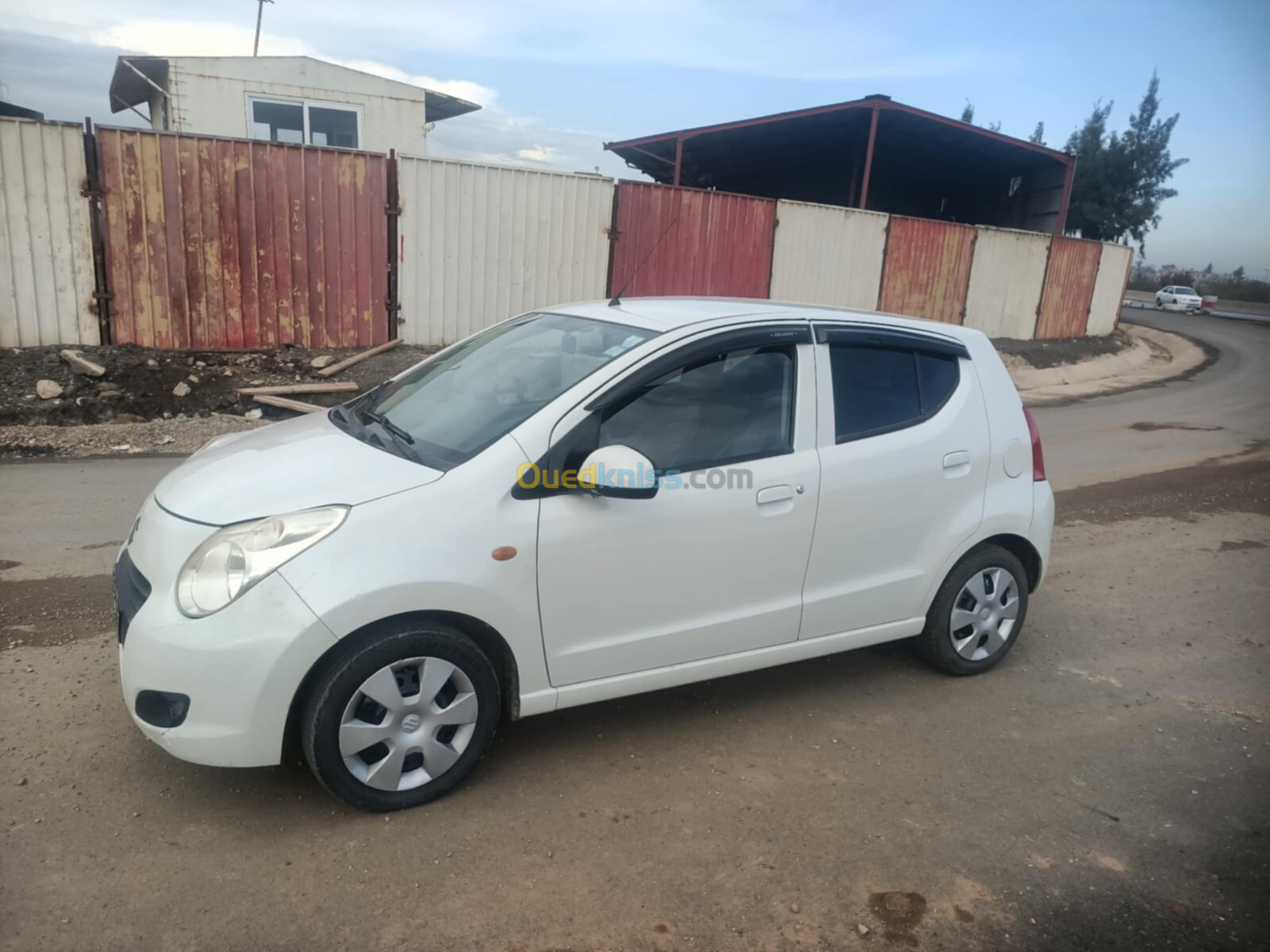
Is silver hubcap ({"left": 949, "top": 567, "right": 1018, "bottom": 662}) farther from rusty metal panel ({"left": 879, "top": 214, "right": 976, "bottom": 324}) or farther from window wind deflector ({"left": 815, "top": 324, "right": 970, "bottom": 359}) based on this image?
rusty metal panel ({"left": 879, "top": 214, "right": 976, "bottom": 324})

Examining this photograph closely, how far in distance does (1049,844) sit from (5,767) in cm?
370

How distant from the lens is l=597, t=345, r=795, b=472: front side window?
3.34 meters

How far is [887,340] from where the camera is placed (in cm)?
401

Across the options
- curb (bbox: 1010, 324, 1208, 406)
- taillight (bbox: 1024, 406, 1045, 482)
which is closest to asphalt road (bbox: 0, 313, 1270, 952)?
taillight (bbox: 1024, 406, 1045, 482)

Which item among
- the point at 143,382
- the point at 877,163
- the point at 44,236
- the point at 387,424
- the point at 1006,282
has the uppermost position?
the point at 877,163

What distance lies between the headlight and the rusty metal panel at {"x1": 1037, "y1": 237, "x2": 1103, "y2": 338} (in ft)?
68.0

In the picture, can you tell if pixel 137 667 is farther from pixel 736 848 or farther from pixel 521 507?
pixel 736 848

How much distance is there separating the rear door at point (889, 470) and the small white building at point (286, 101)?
43.3 feet

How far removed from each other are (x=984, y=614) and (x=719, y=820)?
6.28ft

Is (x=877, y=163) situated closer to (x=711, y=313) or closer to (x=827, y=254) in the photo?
(x=827, y=254)

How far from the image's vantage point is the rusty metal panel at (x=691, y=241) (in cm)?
A: 1380

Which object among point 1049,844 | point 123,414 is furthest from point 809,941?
point 123,414

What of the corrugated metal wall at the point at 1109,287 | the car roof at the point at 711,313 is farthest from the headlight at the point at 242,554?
the corrugated metal wall at the point at 1109,287

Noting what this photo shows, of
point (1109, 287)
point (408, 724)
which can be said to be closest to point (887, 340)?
point (408, 724)
